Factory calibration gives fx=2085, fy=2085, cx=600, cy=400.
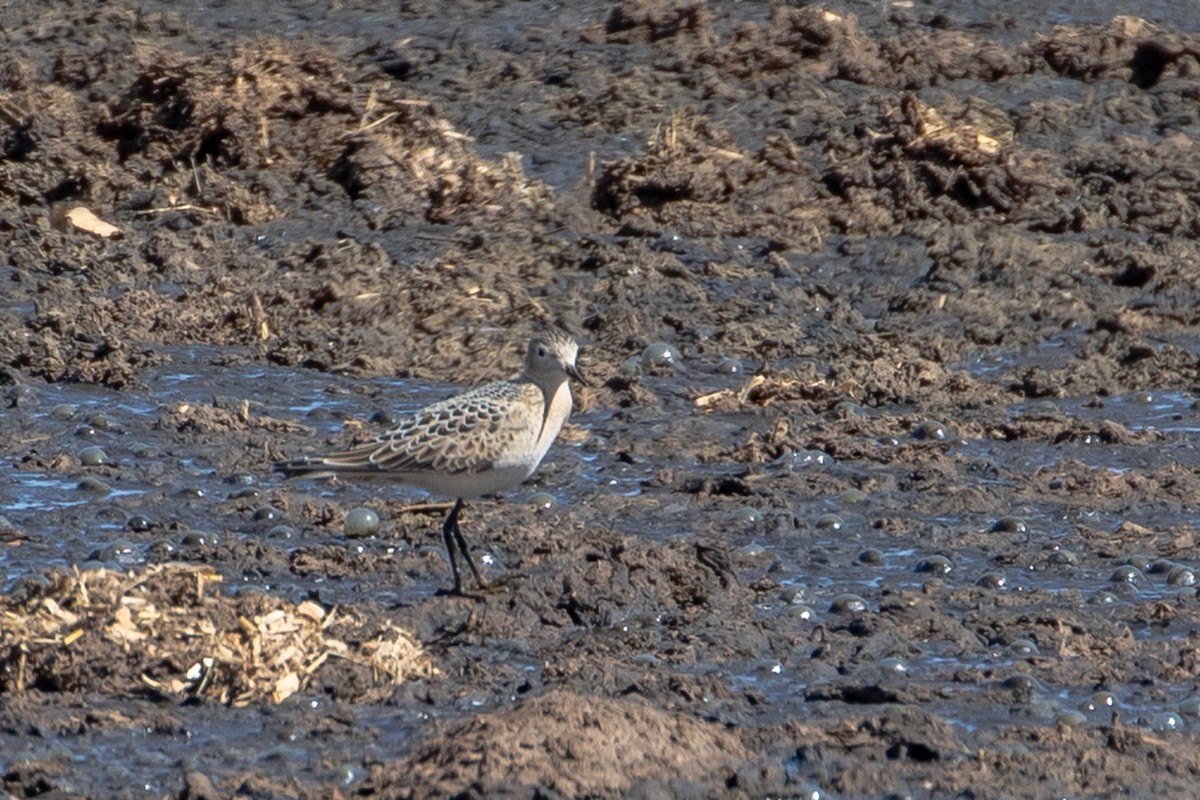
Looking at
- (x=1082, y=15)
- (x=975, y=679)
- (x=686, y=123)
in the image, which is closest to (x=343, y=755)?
(x=975, y=679)

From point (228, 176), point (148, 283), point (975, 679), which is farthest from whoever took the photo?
point (228, 176)

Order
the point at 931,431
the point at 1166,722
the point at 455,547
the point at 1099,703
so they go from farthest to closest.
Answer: the point at 931,431, the point at 455,547, the point at 1099,703, the point at 1166,722

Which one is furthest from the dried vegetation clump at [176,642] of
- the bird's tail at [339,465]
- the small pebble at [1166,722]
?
the small pebble at [1166,722]

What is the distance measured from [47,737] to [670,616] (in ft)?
8.50

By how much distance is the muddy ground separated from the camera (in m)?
7.43

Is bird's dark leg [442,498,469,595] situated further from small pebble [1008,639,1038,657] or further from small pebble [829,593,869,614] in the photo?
small pebble [1008,639,1038,657]

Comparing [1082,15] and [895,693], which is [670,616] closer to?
[895,693]

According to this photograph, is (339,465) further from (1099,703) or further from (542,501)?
(1099,703)

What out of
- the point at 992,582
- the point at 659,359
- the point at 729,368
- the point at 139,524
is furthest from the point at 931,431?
the point at 139,524

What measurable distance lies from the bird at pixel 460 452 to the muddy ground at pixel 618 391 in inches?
16.4

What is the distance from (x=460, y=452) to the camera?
348 inches

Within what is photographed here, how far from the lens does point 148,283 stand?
12.9 m

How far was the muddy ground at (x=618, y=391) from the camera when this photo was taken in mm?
7426

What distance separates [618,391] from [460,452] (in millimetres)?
2789
